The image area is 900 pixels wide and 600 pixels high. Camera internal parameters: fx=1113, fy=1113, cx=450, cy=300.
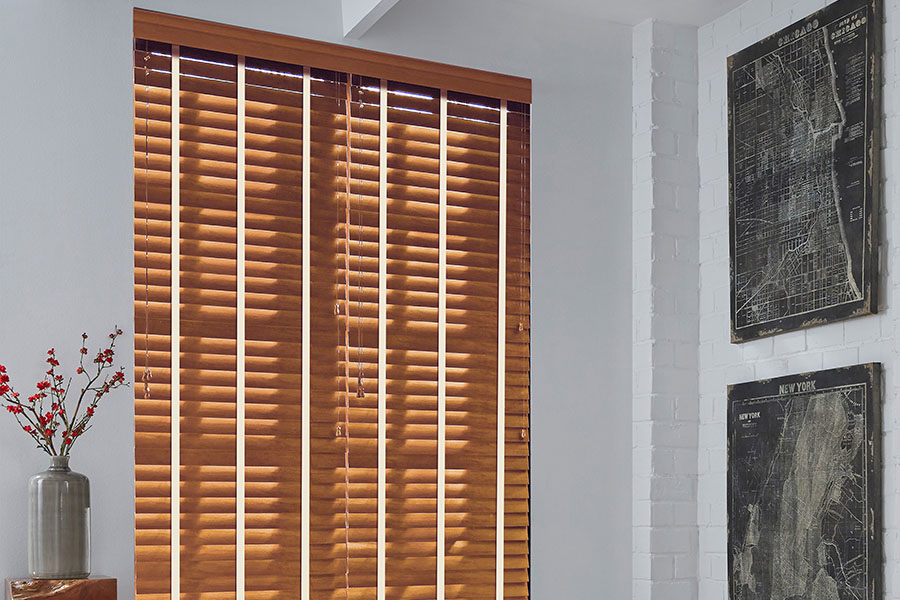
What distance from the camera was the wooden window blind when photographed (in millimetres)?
2748

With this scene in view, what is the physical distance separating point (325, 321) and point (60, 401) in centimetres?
71

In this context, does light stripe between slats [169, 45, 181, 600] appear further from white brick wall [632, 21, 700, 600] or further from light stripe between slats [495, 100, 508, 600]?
white brick wall [632, 21, 700, 600]

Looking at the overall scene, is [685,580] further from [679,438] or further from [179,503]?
[179,503]

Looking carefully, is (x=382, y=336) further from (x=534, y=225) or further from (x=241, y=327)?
(x=534, y=225)

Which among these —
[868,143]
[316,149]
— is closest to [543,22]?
[316,149]

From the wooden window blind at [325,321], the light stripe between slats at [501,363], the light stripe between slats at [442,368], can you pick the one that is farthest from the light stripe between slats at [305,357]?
the light stripe between slats at [501,363]

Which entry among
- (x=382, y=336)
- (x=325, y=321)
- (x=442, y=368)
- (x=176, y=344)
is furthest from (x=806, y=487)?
(x=176, y=344)

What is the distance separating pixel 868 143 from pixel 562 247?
91 cm

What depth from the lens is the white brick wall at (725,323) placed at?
265 centimetres

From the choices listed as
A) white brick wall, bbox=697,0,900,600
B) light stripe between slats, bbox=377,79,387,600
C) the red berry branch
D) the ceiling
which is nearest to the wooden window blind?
light stripe between slats, bbox=377,79,387,600

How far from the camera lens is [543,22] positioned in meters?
3.28

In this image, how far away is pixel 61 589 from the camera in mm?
2279

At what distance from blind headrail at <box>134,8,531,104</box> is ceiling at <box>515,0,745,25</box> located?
0.87 ft

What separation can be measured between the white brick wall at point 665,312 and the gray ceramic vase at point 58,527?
1.58 metres
